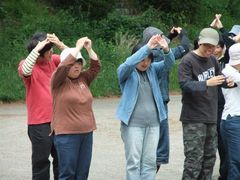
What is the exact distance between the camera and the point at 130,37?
59.0 feet

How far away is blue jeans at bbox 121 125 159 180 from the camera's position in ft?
18.8

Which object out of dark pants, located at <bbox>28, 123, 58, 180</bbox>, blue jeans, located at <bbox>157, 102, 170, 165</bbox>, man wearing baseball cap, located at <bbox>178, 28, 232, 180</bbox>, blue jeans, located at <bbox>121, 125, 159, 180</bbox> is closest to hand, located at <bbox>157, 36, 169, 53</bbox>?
man wearing baseball cap, located at <bbox>178, 28, 232, 180</bbox>

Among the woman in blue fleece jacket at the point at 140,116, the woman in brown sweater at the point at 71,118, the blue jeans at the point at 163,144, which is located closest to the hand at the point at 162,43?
the woman in blue fleece jacket at the point at 140,116

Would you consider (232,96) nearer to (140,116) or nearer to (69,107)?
(140,116)

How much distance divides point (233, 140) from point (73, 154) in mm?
1610

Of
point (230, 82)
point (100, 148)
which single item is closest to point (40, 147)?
point (230, 82)

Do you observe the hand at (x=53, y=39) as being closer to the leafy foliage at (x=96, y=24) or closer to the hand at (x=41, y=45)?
the hand at (x=41, y=45)

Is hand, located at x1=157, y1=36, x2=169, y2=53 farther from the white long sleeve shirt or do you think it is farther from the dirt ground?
the dirt ground

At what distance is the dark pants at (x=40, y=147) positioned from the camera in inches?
231

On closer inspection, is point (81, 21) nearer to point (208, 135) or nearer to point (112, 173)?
point (112, 173)

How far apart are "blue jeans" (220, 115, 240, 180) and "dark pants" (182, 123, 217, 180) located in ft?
0.66

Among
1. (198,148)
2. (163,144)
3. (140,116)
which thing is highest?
(140,116)

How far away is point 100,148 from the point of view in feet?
28.7

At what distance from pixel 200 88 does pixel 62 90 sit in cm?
135
